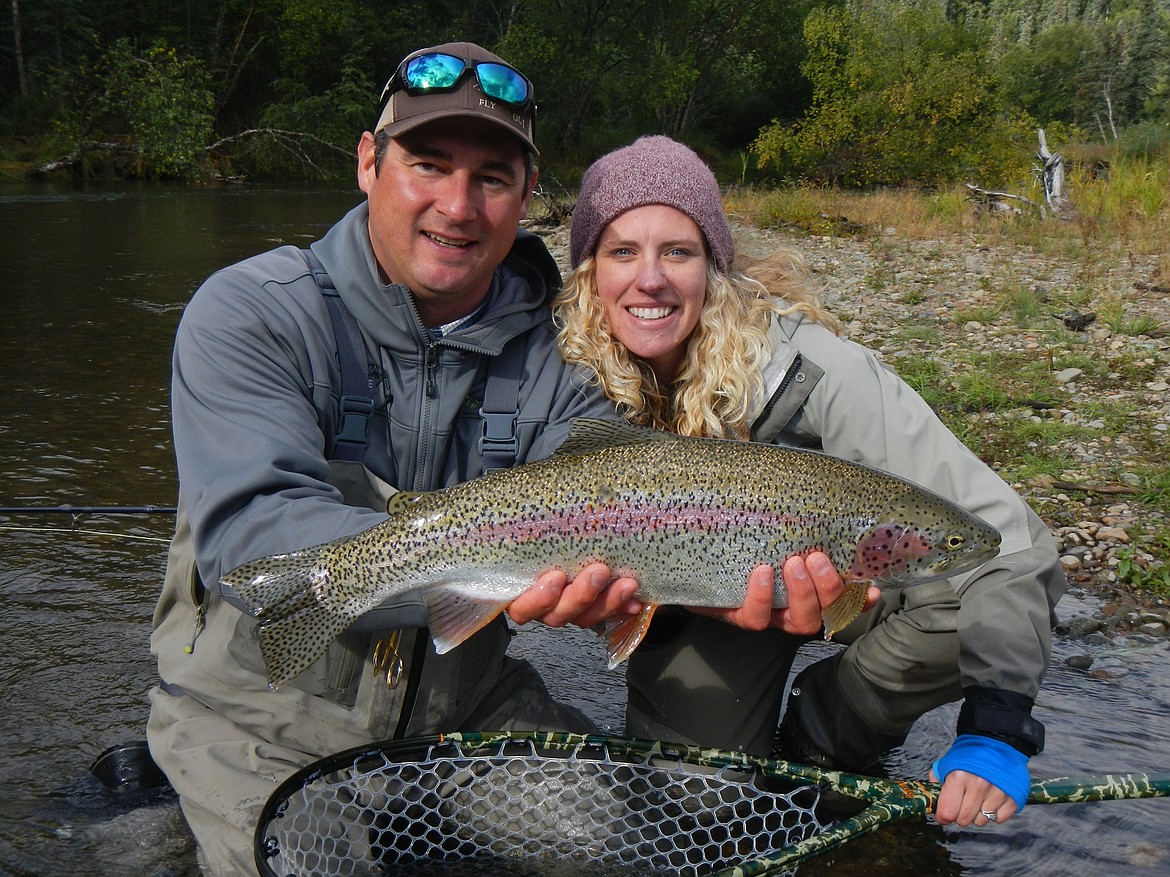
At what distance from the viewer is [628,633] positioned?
9.14ft

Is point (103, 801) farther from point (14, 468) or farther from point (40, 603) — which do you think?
point (14, 468)

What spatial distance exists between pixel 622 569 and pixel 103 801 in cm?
184

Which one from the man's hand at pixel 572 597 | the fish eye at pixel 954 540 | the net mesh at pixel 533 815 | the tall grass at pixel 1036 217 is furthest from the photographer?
the tall grass at pixel 1036 217

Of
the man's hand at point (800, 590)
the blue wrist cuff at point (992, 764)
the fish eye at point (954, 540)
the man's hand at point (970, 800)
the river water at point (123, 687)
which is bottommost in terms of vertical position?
the river water at point (123, 687)

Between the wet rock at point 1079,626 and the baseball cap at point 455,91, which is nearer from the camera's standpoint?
the baseball cap at point 455,91

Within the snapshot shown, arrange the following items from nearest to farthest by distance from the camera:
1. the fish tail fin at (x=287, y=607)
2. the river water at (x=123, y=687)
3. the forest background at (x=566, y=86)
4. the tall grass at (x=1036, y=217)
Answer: the fish tail fin at (x=287, y=607)
the river water at (x=123, y=687)
the tall grass at (x=1036, y=217)
the forest background at (x=566, y=86)

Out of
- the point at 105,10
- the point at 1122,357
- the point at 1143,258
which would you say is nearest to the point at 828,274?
the point at 1143,258

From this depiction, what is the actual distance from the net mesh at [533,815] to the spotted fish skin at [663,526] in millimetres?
487

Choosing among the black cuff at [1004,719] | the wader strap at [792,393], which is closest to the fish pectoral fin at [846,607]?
the black cuff at [1004,719]

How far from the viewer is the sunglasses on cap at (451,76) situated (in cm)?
301

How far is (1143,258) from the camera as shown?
1028 cm

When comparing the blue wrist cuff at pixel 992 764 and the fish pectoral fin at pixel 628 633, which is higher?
the fish pectoral fin at pixel 628 633

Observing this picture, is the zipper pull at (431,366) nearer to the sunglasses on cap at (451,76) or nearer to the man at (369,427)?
the man at (369,427)

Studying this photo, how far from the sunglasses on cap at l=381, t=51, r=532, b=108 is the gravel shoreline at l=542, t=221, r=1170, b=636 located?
3034 millimetres
